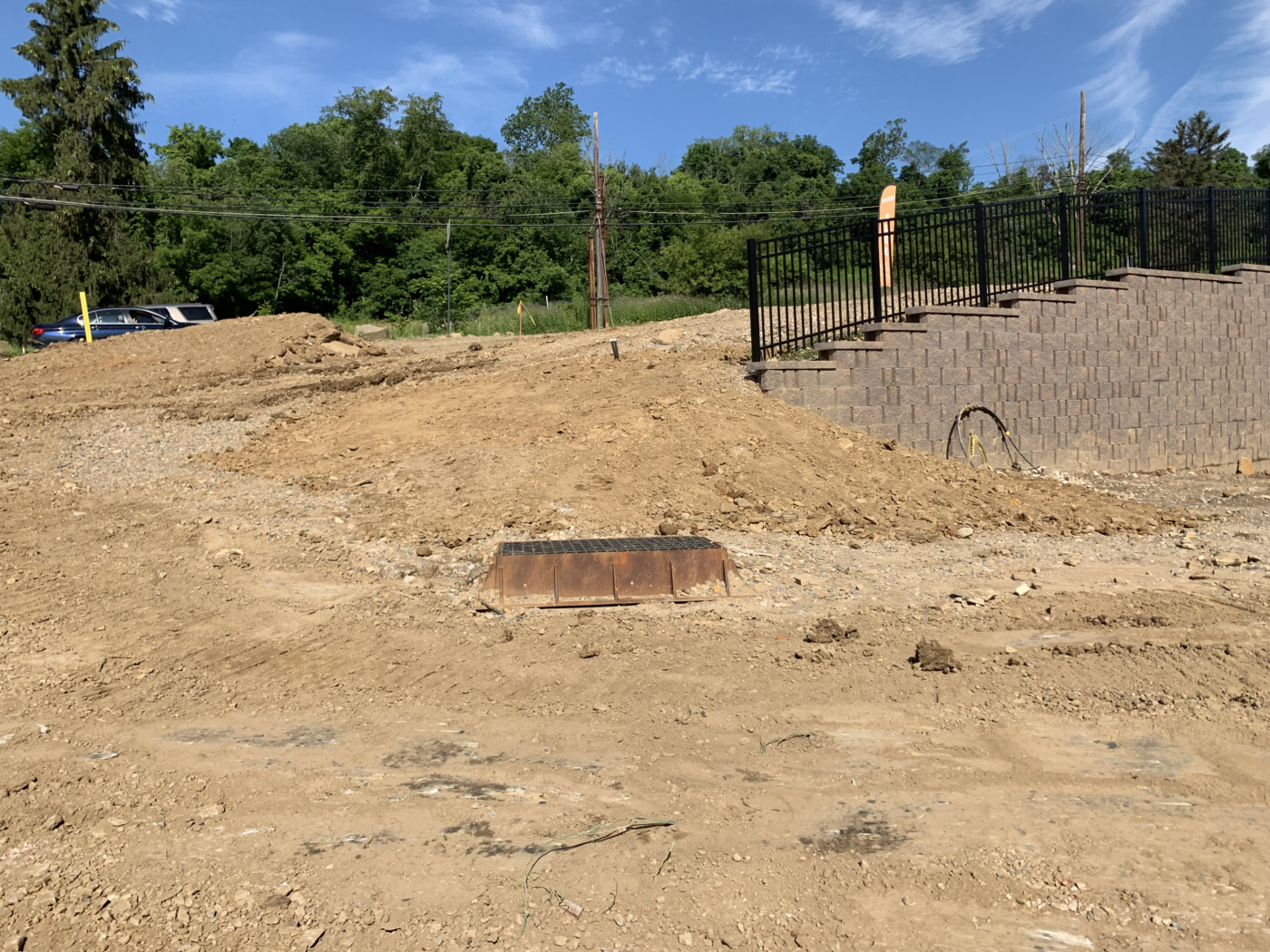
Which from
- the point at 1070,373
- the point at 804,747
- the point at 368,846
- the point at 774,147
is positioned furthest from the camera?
the point at 774,147

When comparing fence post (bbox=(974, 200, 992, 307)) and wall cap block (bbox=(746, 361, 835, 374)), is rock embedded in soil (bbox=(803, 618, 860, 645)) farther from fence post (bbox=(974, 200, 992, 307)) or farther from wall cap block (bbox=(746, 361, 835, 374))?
fence post (bbox=(974, 200, 992, 307))

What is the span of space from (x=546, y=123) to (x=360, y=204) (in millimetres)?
30912

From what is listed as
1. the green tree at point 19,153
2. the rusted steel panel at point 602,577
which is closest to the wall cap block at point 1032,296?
→ the rusted steel panel at point 602,577

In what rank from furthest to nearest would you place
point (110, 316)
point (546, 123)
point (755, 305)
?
1. point (546, 123)
2. point (110, 316)
3. point (755, 305)

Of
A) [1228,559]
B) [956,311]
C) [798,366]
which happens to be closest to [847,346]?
[798,366]

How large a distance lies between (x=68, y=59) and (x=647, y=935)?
49.4 m

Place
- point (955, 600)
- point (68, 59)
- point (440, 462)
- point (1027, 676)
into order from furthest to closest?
1. point (68, 59)
2. point (440, 462)
3. point (955, 600)
4. point (1027, 676)

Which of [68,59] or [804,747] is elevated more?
[68,59]

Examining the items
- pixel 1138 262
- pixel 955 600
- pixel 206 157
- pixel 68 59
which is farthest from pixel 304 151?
pixel 955 600

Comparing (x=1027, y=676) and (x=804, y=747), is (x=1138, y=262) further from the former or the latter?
(x=804, y=747)

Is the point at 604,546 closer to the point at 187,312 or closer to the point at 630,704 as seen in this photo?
the point at 630,704

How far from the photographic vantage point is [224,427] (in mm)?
12938

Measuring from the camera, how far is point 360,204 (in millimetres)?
53688

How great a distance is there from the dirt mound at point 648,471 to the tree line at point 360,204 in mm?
26521
